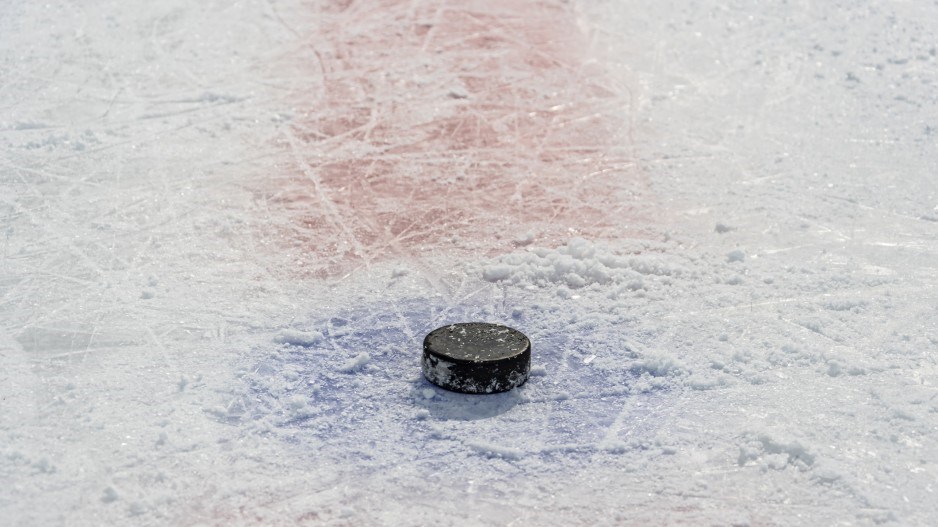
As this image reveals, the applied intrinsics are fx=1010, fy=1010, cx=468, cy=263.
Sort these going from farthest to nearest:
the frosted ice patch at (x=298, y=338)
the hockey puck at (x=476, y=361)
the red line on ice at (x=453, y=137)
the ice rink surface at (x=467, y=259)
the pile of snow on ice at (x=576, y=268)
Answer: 1. the red line on ice at (x=453, y=137)
2. the pile of snow on ice at (x=576, y=268)
3. the frosted ice patch at (x=298, y=338)
4. the hockey puck at (x=476, y=361)
5. the ice rink surface at (x=467, y=259)

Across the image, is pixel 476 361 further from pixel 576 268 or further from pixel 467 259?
pixel 467 259

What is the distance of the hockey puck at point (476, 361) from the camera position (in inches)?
175

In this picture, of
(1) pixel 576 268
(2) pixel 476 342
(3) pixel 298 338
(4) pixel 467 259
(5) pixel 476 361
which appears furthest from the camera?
(4) pixel 467 259

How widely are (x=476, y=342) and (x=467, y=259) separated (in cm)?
129

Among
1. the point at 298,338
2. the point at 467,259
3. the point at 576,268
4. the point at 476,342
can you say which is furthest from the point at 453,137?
the point at 476,342

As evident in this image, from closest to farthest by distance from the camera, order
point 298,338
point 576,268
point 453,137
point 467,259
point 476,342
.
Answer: point 476,342 < point 298,338 < point 576,268 < point 467,259 < point 453,137

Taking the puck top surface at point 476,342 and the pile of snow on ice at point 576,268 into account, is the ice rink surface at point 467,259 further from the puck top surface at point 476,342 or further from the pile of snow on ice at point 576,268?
the puck top surface at point 476,342

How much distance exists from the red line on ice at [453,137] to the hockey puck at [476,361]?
135cm

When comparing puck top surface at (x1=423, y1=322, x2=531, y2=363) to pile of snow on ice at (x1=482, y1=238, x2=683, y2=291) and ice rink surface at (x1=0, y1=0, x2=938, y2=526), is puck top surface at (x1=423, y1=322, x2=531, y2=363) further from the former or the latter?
pile of snow on ice at (x1=482, y1=238, x2=683, y2=291)

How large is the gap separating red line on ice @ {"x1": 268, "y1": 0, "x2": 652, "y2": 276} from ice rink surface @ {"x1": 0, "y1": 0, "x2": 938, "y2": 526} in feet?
0.10

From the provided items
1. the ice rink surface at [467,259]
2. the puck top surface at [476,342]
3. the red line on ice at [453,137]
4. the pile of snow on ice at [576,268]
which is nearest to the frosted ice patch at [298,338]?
the ice rink surface at [467,259]

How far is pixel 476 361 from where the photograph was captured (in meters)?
4.43

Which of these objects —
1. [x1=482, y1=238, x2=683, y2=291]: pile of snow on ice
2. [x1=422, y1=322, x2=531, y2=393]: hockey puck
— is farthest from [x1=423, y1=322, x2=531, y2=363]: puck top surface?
[x1=482, y1=238, x2=683, y2=291]: pile of snow on ice

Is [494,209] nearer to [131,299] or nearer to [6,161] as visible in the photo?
[131,299]
